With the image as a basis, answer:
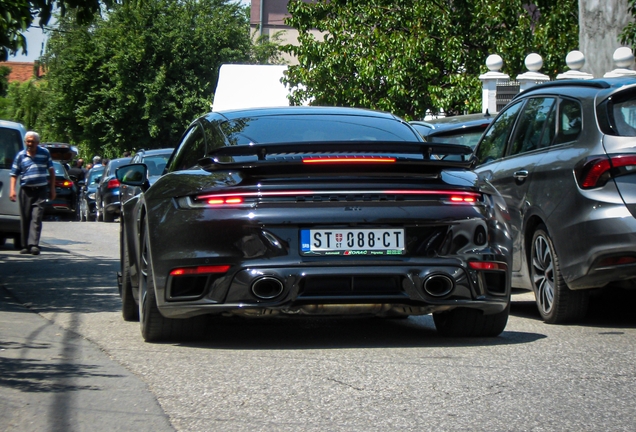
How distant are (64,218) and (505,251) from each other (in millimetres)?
32408

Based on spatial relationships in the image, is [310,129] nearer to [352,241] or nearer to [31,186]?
[352,241]

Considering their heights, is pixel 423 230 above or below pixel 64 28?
below

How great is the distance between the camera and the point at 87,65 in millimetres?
54250

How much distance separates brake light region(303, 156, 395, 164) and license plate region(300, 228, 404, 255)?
361 mm

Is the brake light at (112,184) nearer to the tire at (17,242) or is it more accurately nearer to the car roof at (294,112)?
the tire at (17,242)

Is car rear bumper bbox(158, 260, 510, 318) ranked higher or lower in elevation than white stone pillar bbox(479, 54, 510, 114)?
lower

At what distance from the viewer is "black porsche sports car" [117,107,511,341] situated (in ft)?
19.7

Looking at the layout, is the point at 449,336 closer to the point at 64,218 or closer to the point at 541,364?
the point at 541,364

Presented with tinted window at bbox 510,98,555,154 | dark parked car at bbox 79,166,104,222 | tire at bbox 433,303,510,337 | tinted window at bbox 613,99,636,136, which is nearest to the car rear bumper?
tire at bbox 433,303,510,337

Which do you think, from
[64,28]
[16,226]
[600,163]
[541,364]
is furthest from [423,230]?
[64,28]

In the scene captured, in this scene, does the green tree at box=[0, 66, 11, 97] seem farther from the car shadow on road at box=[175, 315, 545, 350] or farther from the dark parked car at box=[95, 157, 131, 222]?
the car shadow on road at box=[175, 315, 545, 350]

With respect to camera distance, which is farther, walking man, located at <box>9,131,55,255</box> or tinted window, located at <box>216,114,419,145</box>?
walking man, located at <box>9,131,55,255</box>

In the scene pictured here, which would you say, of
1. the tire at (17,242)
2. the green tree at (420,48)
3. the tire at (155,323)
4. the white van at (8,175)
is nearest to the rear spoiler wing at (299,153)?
the tire at (155,323)

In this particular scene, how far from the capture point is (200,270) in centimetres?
606
